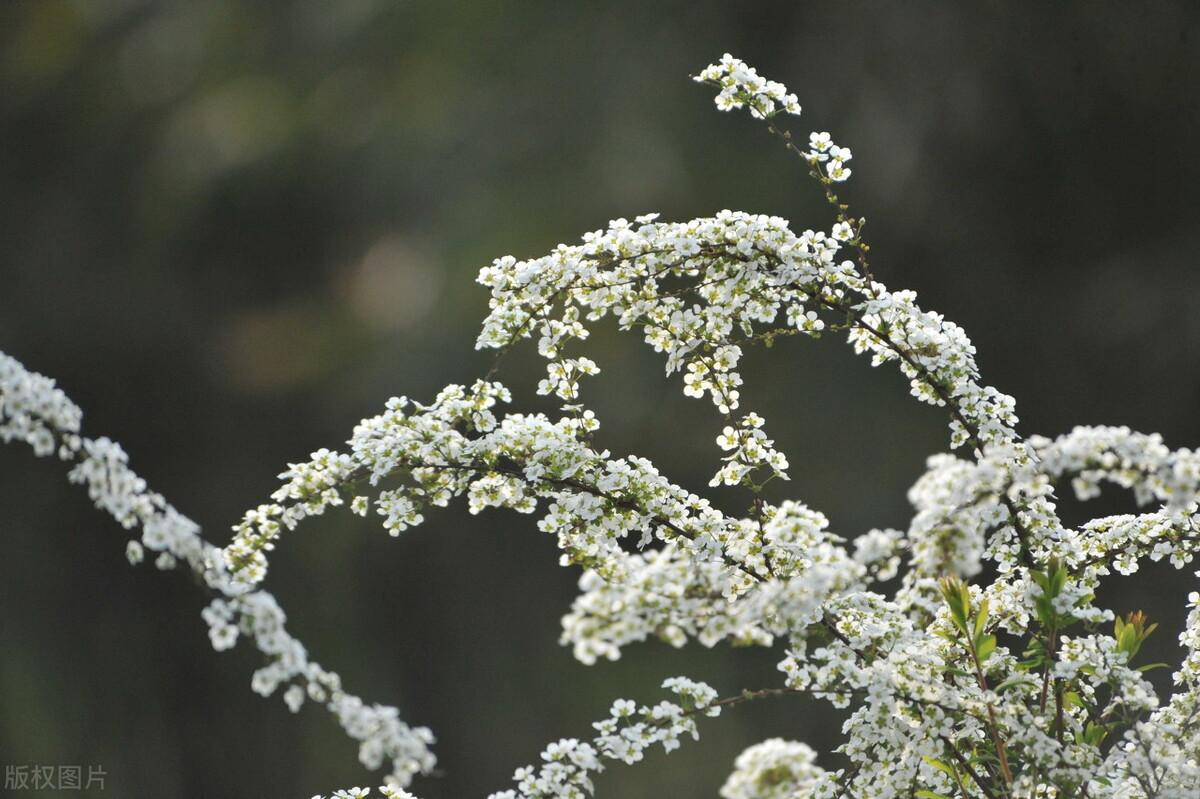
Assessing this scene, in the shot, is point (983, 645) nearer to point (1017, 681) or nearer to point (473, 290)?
point (1017, 681)

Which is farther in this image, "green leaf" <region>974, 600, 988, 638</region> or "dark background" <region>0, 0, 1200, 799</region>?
"dark background" <region>0, 0, 1200, 799</region>

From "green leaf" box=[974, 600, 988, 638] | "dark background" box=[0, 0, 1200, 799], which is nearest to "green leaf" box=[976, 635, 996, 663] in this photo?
"green leaf" box=[974, 600, 988, 638]

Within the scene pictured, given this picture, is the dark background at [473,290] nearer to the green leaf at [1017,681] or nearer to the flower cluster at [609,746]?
the green leaf at [1017,681]

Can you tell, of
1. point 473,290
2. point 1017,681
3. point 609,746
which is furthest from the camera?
point 473,290

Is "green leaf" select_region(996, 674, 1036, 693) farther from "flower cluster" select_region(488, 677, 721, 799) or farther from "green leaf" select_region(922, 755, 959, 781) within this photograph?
"flower cluster" select_region(488, 677, 721, 799)

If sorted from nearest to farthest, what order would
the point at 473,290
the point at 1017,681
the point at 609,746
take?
1. the point at 609,746
2. the point at 1017,681
3. the point at 473,290

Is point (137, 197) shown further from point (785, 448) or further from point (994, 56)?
point (994, 56)

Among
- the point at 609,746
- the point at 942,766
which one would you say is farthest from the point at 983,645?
the point at 609,746

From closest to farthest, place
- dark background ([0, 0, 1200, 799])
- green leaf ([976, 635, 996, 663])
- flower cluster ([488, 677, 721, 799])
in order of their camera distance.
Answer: flower cluster ([488, 677, 721, 799]) → green leaf ([976, 635, 996, 663]) → dark background ([0, 0, 1200, 799])

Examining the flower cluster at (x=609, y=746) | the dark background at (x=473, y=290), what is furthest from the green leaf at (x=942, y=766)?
the dark background at (x=473, y=290)

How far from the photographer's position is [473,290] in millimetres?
4406

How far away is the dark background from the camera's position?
4.19 metres

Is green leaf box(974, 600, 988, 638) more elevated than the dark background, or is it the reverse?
the dark background

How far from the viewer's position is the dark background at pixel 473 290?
4191mm
